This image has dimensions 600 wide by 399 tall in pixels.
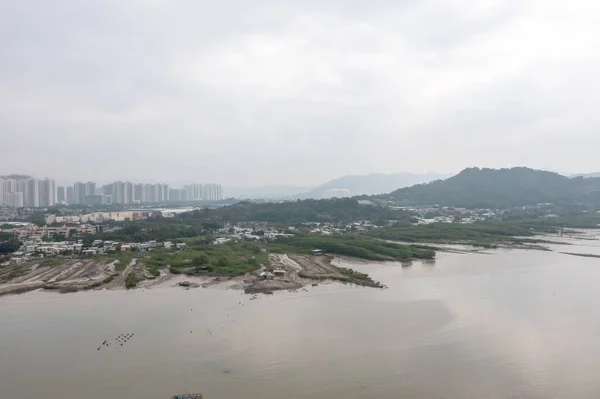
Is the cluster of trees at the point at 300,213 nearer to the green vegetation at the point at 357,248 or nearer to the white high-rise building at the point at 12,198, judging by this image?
the green vegetation at the point at 357,248

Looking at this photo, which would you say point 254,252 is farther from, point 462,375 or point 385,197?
point 385,197

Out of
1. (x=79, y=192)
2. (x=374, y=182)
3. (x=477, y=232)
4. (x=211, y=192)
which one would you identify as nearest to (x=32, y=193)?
(x=79, y=192)

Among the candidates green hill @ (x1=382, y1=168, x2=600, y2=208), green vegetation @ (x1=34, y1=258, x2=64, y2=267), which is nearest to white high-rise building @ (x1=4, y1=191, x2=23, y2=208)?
green hill @ (x1=382, y1=168, x2=600, y2=208)

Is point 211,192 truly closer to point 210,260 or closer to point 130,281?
point 210,260

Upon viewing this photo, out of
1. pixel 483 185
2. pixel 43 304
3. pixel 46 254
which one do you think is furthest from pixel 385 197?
pixel 43 304

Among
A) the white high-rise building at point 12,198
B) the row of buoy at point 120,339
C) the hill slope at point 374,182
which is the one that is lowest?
the row of buoy at point 120,339

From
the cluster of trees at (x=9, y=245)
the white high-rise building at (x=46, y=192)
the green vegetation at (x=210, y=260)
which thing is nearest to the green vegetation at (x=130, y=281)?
the green vegetation at (x=210, y=260)

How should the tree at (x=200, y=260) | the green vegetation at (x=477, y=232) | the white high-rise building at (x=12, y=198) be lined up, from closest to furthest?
the tree at (x=200, y=260) → the green vegetation at (x=477, y=232) → the white high-rise building at (x=12, y=198)
